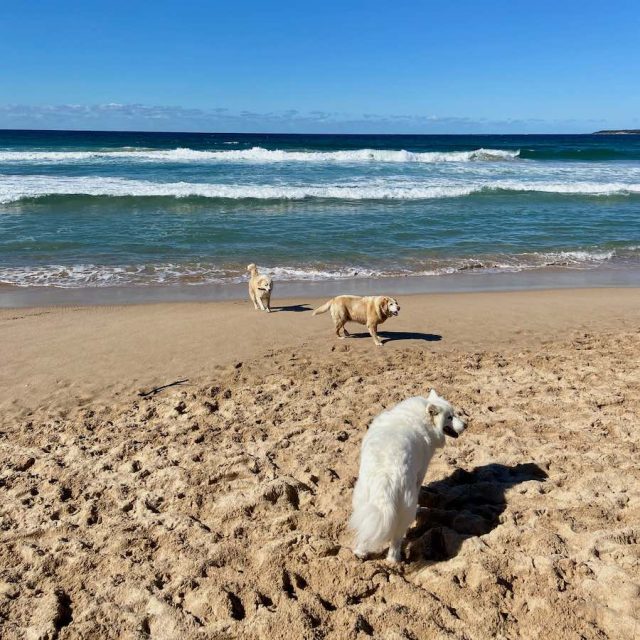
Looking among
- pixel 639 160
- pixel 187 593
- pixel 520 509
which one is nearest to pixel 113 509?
pixel 187 593

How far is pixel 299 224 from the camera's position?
17.3 m

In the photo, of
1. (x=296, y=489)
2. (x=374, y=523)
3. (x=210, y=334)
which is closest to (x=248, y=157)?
(x=210, y=334)

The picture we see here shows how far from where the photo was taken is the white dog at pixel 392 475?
3.35m

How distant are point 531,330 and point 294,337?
3.59m

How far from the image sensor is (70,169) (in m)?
31.9

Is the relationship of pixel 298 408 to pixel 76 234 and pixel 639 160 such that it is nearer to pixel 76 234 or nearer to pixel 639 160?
pixel 76 234

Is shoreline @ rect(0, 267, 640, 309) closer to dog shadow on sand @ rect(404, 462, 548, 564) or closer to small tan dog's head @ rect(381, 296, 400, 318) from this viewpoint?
small tan dog's head @ rect(381, 296, 400, 318)

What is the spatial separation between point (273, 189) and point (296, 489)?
2061cm

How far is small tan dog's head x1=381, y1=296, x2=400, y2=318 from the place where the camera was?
7785 millimetres

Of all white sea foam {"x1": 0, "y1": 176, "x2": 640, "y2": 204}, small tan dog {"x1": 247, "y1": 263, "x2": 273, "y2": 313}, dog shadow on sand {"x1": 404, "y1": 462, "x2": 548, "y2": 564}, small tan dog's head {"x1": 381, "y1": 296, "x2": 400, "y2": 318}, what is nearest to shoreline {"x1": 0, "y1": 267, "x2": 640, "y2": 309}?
small tan dog {"x1": 247, "y1": 263, "x2": 273, "y2": 313}

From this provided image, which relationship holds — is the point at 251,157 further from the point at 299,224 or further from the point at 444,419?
the point at 444,419

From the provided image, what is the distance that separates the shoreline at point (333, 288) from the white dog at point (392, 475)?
6817 mm

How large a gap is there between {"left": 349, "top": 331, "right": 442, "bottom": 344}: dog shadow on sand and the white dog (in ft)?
13.7

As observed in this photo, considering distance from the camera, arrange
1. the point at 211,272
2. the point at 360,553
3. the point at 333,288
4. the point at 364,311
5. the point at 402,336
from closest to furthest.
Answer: the point at 360,553 < the point at 364,311 < the point at 402,336 < the point at 333,288 < the point at 211,272
